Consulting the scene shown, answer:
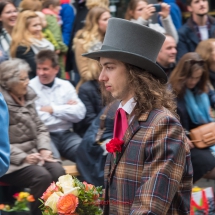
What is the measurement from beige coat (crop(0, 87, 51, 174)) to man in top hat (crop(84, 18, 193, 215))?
8.79 ft

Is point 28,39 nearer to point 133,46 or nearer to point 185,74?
point 185,74

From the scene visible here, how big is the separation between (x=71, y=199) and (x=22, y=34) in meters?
4.24

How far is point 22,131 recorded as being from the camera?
18.8 feet

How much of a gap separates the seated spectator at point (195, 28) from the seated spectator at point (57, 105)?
1930mm

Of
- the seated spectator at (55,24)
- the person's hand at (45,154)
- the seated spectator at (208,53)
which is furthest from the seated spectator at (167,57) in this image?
the person's hand at (45,154)

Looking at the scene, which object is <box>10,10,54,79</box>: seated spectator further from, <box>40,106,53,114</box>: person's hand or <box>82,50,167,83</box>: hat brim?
<box>82,50,167,83</box>: hat brim

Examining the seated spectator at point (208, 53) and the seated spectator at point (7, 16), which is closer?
the seated spectator at point (208, 53)

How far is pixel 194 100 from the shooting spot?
616 centimetres

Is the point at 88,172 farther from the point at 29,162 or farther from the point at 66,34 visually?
the point at 66,34

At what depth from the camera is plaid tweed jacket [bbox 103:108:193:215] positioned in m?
2.71

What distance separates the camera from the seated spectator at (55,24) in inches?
310

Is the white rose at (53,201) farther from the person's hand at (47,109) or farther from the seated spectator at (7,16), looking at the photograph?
the seated spectator at (7,16)

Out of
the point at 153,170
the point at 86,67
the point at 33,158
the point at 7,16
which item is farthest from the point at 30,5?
the point at 153,170

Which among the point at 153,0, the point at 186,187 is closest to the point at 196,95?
the point at 153,0
